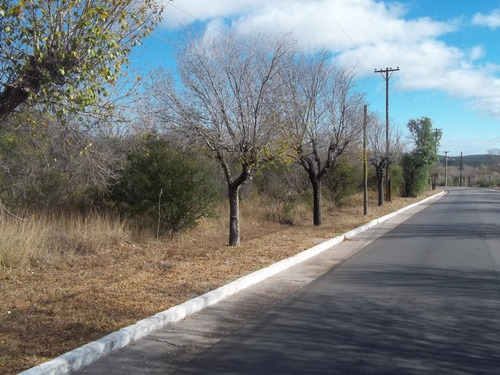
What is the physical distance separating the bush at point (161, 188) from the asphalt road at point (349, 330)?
541 centimetres

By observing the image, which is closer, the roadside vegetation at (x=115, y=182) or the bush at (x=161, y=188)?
the roadside vegetation at (x=115, y=182)

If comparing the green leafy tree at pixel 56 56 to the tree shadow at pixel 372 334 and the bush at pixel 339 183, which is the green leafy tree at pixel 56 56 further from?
the bush at pixel 339 183

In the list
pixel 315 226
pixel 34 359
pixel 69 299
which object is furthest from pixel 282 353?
pixel 315 226

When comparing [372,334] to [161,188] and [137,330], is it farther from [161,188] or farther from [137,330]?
[161,188]

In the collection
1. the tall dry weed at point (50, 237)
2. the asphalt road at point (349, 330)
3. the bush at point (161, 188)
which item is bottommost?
the asphalt road at point (349, 330)

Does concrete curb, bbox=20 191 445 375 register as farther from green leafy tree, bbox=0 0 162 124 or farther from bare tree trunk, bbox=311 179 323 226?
bare tree trunk, bbox=311 179 323 226

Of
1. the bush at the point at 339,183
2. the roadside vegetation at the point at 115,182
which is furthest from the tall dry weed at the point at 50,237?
the bush at the point at 339,183

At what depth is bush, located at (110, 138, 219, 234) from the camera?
47.6 ft

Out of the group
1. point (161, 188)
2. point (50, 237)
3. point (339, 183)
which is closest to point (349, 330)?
point (50, 237)

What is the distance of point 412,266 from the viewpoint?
1075 centimetres

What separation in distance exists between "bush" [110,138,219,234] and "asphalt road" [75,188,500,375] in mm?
5411

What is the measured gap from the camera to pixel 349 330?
615cm

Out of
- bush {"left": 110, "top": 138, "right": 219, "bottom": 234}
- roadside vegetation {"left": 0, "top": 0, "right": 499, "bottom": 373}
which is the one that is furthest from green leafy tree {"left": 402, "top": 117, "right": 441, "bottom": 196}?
bush {"left": 110, "top": 138, "right": 219, "bottom": 234}

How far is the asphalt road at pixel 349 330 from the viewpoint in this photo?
5.03m
